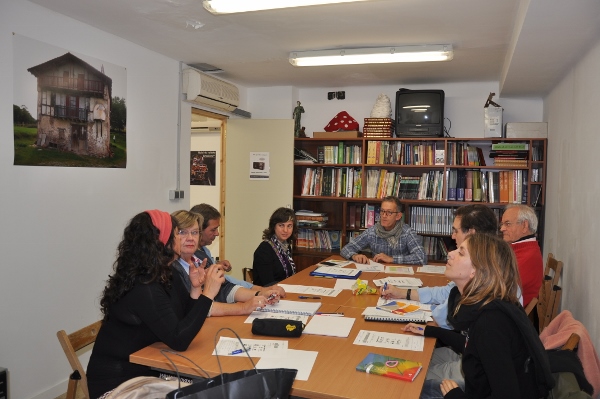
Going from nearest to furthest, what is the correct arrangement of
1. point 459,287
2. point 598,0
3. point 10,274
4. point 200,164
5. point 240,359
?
1. point 240,359
2. point 459,287
3. point 598,0
4. point 10,274
5. point 200,164

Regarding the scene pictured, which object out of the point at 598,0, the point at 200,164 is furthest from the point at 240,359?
the point at 200,164

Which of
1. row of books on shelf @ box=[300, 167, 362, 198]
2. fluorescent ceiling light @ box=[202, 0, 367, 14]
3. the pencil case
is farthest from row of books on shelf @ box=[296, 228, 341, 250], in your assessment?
the pencil case

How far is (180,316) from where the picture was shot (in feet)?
7.75

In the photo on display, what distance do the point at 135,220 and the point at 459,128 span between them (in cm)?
451

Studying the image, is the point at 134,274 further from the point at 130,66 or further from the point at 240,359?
the point at 130,66

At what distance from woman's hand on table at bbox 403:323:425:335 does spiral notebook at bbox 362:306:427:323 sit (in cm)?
13

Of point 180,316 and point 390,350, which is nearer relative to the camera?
point 390,350

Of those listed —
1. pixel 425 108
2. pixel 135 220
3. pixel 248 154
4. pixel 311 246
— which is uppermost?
pixel 425 108

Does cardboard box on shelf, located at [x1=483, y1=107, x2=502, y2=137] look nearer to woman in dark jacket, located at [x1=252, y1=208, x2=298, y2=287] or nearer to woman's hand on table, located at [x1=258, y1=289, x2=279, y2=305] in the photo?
woman in dark jacket, located at [x1=252, y1=208, x2=298, y2=287]

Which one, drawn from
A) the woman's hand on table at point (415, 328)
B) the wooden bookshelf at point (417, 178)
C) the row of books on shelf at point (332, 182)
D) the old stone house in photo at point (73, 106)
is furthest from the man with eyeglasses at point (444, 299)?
the row of books on shelf at point (332, 182)

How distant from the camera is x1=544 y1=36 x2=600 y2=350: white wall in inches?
121

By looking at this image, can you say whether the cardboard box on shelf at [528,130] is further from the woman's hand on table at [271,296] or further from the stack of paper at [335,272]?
the woman's hand on table at [271,296]

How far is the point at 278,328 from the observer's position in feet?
7.59

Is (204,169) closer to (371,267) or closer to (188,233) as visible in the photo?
(371,267)
